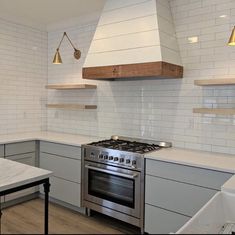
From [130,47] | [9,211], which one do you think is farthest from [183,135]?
[9,211]

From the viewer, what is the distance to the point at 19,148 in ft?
10.9

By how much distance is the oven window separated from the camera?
106 inches

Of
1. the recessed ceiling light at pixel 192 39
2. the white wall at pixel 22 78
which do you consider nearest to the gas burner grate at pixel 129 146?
the recessed ceiling light at pixel 192 39

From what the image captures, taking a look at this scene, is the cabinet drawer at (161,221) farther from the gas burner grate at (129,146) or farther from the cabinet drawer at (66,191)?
the cabinet drawer at (66,191)

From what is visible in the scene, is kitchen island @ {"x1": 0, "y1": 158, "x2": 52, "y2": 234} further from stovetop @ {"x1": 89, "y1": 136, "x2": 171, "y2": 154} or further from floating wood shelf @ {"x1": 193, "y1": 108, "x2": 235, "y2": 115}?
floating wood shelf @ {"x1": 193, "y1": 108, "x2": 235, "y2": 115}

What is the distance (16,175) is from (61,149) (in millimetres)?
1505

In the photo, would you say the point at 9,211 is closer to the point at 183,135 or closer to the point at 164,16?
the point at 183,135

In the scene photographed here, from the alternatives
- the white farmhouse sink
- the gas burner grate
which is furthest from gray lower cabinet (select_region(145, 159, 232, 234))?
the white farmhouse sink

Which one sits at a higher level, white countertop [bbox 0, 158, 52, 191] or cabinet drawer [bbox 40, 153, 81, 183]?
white countertop [bbox 0, 158, 52, 191]

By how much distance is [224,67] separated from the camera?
2.64 meters

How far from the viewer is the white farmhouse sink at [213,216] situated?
1.00 m

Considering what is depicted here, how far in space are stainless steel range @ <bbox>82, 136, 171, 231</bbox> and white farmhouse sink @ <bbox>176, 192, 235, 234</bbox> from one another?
1226mm

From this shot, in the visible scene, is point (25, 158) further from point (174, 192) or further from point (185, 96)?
point (185, 96)

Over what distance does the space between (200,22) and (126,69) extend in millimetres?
969
